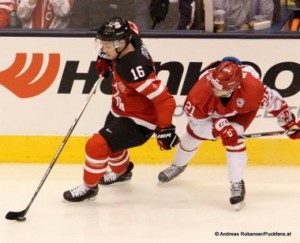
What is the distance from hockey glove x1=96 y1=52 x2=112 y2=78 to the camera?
15.8 feet

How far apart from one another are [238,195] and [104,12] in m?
1.45

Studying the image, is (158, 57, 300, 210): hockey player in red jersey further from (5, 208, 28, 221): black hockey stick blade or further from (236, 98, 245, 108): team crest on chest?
(5, 208, 28, 221): black hockey stick blade

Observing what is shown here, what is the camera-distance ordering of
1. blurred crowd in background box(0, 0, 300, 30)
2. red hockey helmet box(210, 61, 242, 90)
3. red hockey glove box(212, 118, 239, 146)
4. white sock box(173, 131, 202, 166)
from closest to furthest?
1. red hockey helmet box(210, 61, 242, 90)
2. red hockey glove box(212, 118, 239, 146)
3. white sock box(173, 131, 202, 166)
4. blurred crowd in background box(0, 0, 300, 30)

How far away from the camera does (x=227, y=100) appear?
14.9 feet

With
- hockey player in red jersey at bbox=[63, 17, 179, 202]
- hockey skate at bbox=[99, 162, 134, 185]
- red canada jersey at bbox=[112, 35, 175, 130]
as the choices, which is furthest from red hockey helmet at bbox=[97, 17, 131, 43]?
hockey skate at bbox=[99, 162, 134, 185]

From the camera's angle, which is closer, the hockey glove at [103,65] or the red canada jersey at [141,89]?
the red canada jersey at [141,89]

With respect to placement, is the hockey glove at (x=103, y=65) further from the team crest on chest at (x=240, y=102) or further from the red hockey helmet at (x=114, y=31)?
the team crest on chest at (x=240, y=102)

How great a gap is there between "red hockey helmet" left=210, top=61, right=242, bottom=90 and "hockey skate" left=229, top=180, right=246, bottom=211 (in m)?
0.58

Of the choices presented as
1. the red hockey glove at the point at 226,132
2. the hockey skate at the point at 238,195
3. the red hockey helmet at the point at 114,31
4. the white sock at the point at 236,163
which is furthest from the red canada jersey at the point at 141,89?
the hockey skate at the point at 238,195

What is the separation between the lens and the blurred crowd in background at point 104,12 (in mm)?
5234

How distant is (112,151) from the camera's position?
459cm

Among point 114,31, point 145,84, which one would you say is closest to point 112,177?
point 145,84

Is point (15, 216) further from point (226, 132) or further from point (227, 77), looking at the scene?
point (227, 77)

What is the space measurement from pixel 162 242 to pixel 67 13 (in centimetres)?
175
